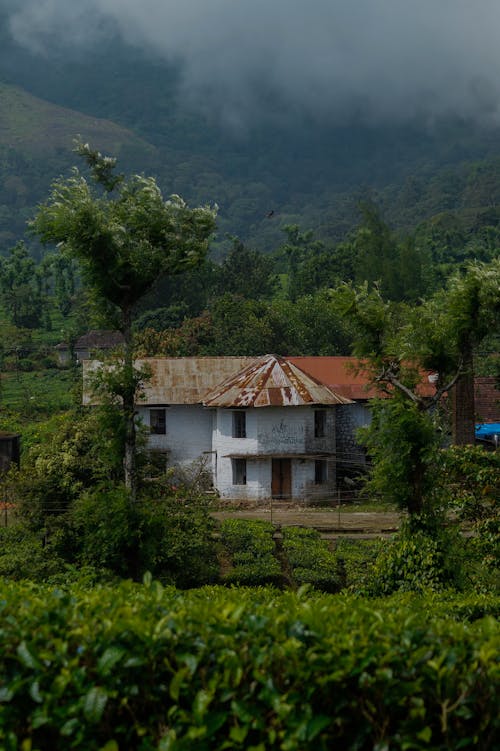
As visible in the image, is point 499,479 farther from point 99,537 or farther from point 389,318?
point 99,537

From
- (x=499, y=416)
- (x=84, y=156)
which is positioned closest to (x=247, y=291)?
(x=499, y=416)

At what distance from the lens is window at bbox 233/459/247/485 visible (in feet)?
137

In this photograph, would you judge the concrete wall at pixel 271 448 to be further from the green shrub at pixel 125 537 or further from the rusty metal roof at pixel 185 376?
the green shrub at pixel 125 537

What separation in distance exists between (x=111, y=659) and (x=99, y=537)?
1444cm

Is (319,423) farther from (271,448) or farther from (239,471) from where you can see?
(239,471)

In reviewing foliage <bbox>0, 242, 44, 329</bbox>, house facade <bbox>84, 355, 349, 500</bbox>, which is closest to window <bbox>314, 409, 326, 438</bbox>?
house facade <bbox>84, 355, 349, 500</bbox>

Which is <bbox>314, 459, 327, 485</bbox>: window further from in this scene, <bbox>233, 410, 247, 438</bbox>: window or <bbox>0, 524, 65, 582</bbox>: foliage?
<bbox>0, 524, 65, 582</bbox>: foliage

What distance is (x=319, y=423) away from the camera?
42.3 metres

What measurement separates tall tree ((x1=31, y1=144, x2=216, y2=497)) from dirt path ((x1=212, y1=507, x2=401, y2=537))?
1278cm

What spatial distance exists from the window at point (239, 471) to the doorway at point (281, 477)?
4.53 feet

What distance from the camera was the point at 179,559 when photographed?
73.0 feet

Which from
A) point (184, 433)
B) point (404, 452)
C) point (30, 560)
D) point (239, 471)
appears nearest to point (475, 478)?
point (404, 452)

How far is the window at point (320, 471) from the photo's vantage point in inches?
1644

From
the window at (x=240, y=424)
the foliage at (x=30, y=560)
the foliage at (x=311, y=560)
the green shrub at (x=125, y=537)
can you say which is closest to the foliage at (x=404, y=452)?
the foliage at (x=311, y=560)
